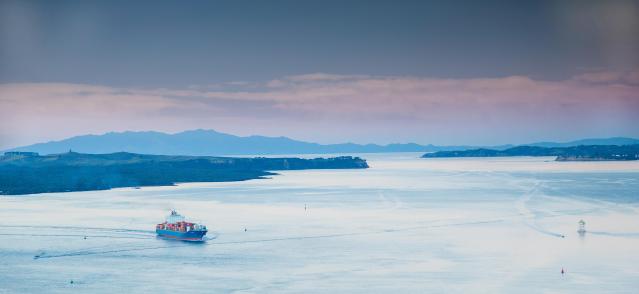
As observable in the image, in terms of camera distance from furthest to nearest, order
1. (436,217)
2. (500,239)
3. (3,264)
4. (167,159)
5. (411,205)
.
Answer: (167,159), (411,205), (436,217), (500,239), (3,264)

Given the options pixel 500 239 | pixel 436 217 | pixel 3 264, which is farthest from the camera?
pixel 436 217

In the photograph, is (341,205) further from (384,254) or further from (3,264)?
(3,264)

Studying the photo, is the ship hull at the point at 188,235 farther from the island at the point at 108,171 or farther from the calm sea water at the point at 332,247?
the island at the point at 108,171

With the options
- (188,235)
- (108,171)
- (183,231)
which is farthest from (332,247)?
(108,171)

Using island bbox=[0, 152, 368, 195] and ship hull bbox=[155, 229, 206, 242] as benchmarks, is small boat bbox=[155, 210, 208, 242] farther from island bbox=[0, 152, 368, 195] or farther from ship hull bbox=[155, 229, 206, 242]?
island bbox=[0, 152, 368, 195]

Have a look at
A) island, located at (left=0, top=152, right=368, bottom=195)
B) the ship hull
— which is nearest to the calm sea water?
the ship hull

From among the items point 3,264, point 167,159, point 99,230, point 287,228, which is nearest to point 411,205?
point 287,228
